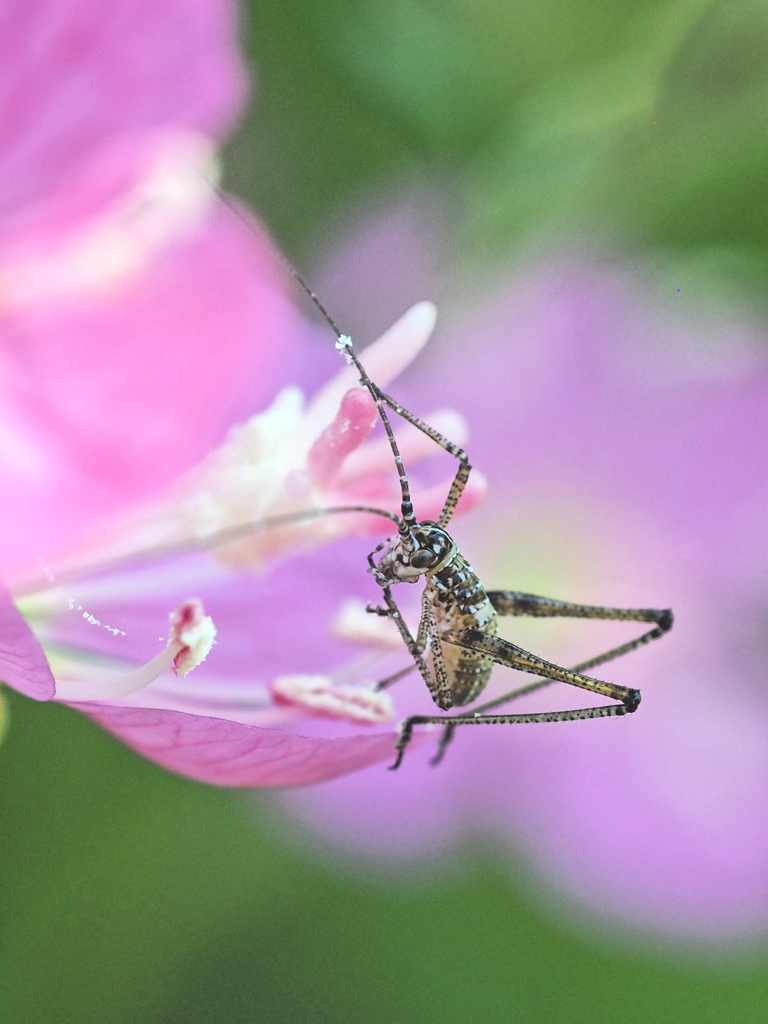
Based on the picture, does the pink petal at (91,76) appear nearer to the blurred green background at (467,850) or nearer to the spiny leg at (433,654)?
the blurred green background at (467,850)

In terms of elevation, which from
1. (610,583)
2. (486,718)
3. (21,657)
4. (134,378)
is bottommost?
(21,657)

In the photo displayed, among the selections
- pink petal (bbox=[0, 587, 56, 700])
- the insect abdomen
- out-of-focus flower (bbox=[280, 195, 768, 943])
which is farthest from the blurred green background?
pink petal (bbox=[0, 587, 56, 700])

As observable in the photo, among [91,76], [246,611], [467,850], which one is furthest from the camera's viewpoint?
[467,850]

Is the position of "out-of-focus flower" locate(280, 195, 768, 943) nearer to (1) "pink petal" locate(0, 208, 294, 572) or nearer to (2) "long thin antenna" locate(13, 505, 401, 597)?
(1) "pink petal" locate(0, 208, 294, 572)

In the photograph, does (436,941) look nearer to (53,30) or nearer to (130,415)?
(130,415)

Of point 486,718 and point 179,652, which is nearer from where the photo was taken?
point 179,652

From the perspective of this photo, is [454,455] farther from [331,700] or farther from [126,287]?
[126,287]

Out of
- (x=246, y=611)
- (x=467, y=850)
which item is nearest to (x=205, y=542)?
(x=246, y=611)
